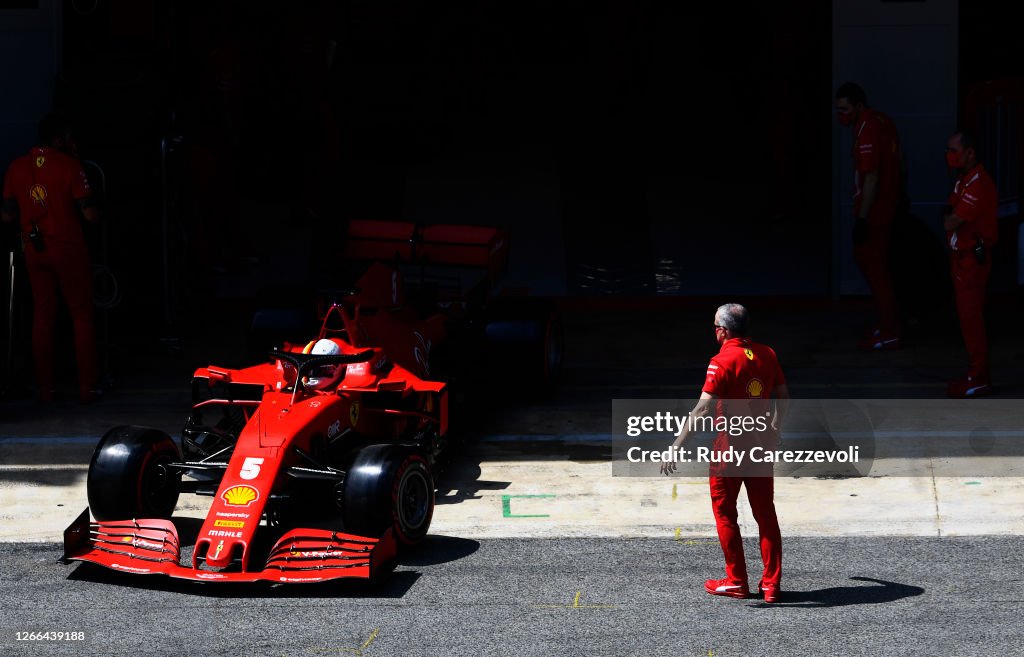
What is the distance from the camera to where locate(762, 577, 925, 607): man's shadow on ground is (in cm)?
715

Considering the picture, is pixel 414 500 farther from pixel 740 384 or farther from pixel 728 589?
pixel 740 384

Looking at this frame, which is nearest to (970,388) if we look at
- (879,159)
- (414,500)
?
(879,159)

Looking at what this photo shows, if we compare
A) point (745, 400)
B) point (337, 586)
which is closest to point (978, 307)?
point (745, 400)

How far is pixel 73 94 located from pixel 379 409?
221 inches

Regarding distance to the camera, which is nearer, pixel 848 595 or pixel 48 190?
Result: pixel 848 595

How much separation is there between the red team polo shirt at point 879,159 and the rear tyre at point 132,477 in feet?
20.1

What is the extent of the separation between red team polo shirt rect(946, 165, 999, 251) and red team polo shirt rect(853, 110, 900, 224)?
4.62 ft

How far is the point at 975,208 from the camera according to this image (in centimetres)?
1067

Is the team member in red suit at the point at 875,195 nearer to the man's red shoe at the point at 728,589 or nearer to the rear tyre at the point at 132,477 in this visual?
the man's red shoe at the point at 728,589

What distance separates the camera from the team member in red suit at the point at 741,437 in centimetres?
709

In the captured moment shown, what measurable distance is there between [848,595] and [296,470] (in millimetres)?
2793

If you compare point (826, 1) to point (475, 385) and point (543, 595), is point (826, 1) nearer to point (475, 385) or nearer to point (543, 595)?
point (475, 385)
